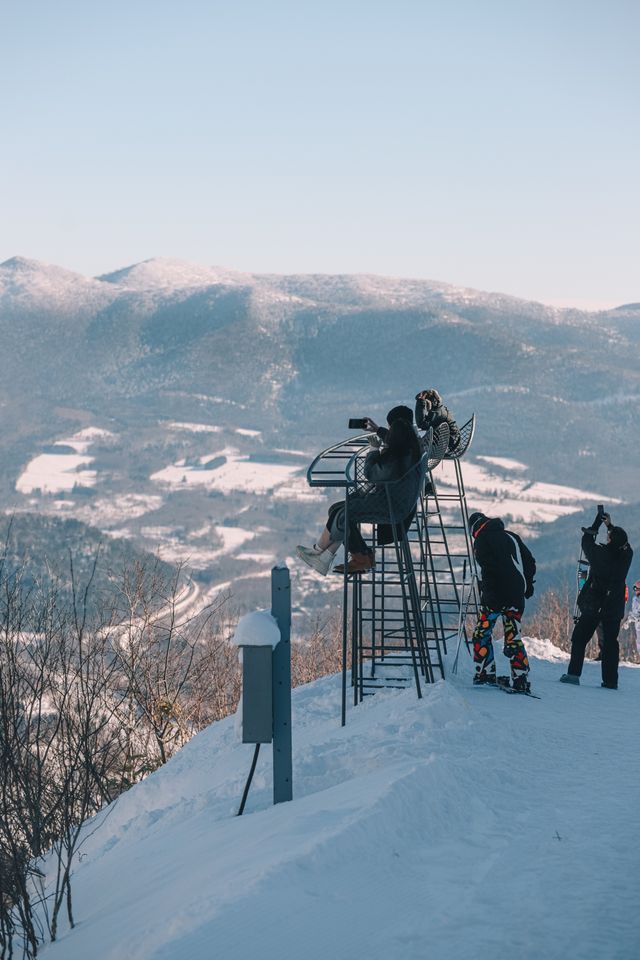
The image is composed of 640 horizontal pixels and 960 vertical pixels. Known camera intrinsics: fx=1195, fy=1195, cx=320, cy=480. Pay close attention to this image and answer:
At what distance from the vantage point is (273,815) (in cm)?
643

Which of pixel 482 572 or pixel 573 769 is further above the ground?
pixel 482 572

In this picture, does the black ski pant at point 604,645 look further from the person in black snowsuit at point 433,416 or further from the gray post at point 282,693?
the gray post at point 282,693

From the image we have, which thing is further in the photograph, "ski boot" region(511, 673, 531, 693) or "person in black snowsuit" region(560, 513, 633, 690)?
"person in black snowsuit" region(560, 513, 633, 690)

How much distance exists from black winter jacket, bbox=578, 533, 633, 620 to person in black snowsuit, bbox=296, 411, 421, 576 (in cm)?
285

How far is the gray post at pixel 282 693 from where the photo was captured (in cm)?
669

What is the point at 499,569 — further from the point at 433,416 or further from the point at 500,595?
the point at 433,416

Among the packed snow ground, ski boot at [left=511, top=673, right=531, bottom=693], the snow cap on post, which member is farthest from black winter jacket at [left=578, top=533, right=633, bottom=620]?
the snow cap on post

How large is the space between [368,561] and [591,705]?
2323 mm

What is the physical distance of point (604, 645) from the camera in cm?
1113

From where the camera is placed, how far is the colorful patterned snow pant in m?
9.70

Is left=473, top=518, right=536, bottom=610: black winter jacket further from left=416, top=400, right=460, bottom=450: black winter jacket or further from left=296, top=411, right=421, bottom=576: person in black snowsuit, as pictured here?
left=296, top=411, right=421, bottom=576: person in black snowsuit

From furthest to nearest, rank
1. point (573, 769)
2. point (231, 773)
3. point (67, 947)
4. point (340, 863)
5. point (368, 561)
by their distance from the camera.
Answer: point (368, 561) → point (231, 773) → point (573, 769) → point (67, 947) → point (340, 863)

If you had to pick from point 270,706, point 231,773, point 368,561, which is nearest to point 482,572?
point 368,561

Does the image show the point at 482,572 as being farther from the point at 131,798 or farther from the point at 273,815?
the point at 273,815
